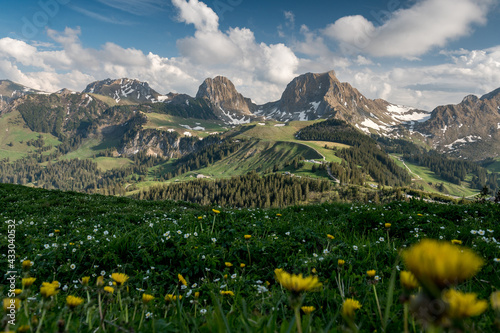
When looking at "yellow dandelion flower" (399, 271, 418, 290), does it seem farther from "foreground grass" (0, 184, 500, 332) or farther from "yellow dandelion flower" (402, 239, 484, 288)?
"foreground grass" (0, 184, 500, 332)

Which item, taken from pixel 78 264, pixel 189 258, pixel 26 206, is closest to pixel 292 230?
pixel 189 258

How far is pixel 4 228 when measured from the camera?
9.33 meters

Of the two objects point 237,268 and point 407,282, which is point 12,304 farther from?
point 237,268

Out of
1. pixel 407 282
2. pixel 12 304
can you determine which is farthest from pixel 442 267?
pixel 12 304

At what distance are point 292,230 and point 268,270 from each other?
Result: 1940 millimetres

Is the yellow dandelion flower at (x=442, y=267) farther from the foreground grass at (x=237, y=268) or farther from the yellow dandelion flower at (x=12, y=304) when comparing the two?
the yellow dandelion flower at (x=12, y=304)

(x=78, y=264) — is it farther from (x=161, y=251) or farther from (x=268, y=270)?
(x=268, y=270)

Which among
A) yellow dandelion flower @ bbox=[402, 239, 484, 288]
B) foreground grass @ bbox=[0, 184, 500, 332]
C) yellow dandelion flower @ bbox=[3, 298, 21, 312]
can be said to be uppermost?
yellow dandelion flower @ bbox=[402, 239, 484, 288]

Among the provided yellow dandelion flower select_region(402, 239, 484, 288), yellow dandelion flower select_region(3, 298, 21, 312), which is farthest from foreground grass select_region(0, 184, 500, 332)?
yellow dandelion flower select_region(402, 239, 484, 288)

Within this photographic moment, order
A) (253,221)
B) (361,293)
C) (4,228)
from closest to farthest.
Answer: (361,293) → (253,221) → (4,228)

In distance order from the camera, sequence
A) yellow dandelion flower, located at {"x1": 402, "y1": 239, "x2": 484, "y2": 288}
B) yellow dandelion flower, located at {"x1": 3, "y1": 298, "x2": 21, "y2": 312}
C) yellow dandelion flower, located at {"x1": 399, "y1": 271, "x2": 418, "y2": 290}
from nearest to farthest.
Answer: yellow dandelion flower, located at {"x1": 402, "y1": 239, "x2": 484, "y2": 288}
yellow dandelion flower, located at {"x1": 399, "y1": 271, "x2": 418, "y2": 290}
yellow dandelion flower, located at {"x1": 3, "y1": 298, "x2": 21, "y2": 312}

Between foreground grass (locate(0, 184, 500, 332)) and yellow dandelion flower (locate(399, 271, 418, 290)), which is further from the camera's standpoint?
foreground grass (locate(0, 184, 500, 332))

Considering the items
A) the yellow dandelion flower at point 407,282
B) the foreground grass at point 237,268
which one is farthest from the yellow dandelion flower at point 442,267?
the foreground grass at point 237,268

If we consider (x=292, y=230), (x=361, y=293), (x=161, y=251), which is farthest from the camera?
(x=292, y=230)
